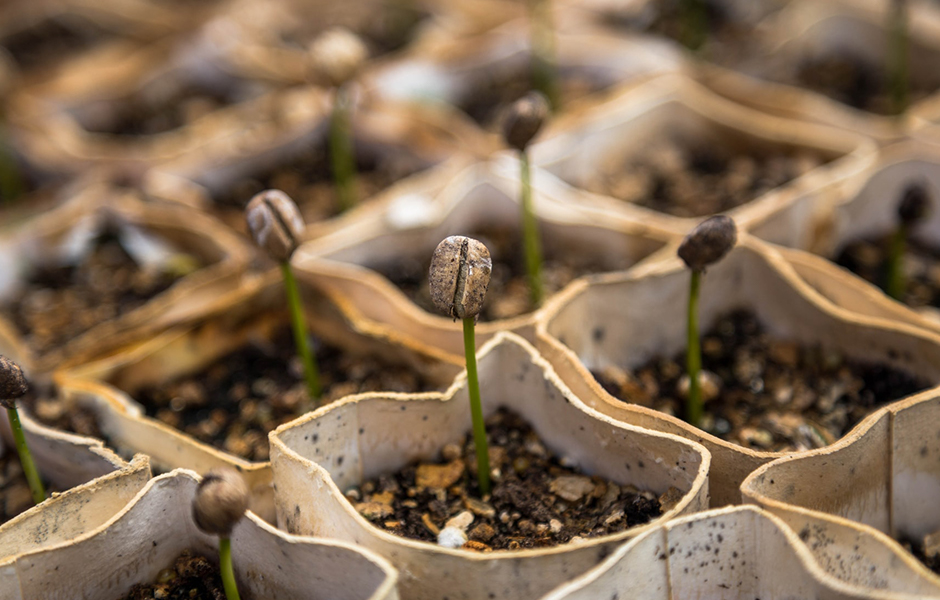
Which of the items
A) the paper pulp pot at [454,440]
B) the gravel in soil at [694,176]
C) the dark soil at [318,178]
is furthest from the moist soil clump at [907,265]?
the dark soil at [318,178]

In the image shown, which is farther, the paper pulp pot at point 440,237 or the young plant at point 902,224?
the paper pulp pot at point 440,237

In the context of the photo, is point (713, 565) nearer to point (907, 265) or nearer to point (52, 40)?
point (907, 265)

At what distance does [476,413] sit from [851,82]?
193 cm

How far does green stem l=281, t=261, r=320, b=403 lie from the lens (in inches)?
65.7

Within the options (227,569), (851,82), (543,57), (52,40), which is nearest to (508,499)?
(227,569)

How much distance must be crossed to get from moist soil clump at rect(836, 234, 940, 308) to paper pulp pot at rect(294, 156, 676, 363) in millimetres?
447

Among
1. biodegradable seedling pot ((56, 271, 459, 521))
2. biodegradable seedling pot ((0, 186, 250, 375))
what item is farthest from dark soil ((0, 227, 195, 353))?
biodegradable seedling pot ((56, 271, 459, 521))

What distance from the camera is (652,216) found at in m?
2.10

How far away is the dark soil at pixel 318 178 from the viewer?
2.47 meters

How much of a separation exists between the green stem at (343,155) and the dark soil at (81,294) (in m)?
0.40

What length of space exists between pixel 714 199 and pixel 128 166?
1538 mm

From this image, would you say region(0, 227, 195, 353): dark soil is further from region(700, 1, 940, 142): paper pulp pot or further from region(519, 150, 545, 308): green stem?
region(700, 1, 940, 142): paper pulp pot

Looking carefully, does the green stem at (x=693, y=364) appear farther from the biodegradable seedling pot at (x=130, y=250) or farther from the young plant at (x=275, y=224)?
the biodegradable seedling pot at (x=130, y=250)

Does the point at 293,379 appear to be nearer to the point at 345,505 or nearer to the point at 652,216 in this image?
the point at 345,505
